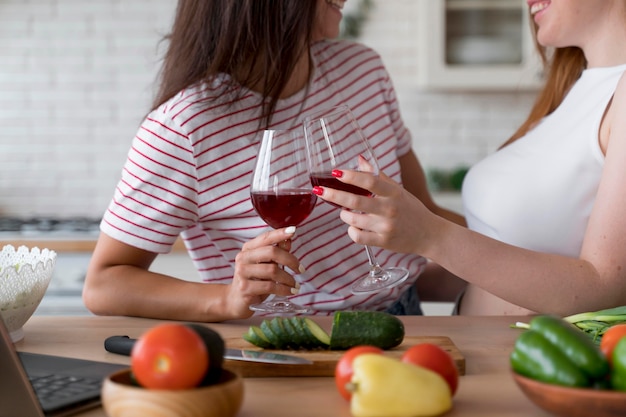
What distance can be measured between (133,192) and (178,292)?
9.0 inches

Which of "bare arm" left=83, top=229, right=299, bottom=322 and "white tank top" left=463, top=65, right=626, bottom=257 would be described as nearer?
"bare arm" left=83, top=229, right=299, bottom=322

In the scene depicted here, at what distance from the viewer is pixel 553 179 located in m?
1.80

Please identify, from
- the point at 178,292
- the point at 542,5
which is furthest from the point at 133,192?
the point at 542,5

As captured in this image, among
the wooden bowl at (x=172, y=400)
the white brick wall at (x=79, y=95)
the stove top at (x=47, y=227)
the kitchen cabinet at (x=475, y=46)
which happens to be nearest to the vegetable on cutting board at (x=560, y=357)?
the wooden bowl at (x=172, y=400)

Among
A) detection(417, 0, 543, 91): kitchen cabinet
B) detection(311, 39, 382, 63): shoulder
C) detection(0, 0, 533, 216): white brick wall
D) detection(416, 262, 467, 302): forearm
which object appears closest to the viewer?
detection(311, 39, 382, 63): shoulder

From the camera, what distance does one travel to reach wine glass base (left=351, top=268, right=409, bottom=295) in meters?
1.43

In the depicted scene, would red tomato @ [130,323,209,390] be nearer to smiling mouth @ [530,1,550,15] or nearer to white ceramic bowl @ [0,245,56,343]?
white ceramic bowl @ [0,245,56,343]

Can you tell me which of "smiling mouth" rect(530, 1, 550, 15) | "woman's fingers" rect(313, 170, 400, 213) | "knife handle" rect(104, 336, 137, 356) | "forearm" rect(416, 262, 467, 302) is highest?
"smiling mouth" rect(530, 1, 550, 15)

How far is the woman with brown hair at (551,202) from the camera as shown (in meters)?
1.44

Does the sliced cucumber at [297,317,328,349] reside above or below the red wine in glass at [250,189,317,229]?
below

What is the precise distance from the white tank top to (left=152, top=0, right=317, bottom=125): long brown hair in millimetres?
545

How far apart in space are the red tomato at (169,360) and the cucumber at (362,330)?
1.33 feet

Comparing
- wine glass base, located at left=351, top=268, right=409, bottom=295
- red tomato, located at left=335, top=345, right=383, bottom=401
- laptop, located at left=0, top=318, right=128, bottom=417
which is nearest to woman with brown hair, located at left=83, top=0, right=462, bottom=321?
wine glass base, located at left=351, top=268, right=409, bottom=295

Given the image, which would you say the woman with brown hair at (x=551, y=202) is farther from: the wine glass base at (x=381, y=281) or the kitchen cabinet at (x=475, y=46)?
the kitchen cabinet at (x=475, y=46)
